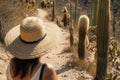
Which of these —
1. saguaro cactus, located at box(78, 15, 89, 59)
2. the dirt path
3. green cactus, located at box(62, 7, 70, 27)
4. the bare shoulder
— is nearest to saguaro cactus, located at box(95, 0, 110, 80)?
the dirt path

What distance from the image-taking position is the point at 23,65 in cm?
282

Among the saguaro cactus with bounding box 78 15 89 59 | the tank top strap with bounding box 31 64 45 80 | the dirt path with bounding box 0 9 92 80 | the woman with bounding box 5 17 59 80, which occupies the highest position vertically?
the woman with bounding box 5 17 59 80

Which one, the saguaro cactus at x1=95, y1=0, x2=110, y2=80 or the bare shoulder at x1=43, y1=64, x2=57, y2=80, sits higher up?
the bare shoulder at x1=43, y1=64, x2=57, y2=80

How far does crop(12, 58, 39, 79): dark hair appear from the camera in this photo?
2.79 m

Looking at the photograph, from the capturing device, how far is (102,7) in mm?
8508

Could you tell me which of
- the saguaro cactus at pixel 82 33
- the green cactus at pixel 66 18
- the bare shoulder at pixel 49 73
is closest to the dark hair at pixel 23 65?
the bare shoulder at pixel 49 73

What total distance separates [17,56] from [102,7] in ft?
19.5

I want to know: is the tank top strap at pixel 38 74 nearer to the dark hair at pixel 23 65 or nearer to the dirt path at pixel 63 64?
the dark hair at pixel 23 65

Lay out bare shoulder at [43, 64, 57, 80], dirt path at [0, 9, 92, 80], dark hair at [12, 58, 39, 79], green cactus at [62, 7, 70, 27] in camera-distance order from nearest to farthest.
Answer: bare shoulder at [43, 64, 57, 80]
dark hair at [12, 58, 39, 79]
dirt path at [0, 9, 92, 80]
green cactus at [62, 7, 70, 27]

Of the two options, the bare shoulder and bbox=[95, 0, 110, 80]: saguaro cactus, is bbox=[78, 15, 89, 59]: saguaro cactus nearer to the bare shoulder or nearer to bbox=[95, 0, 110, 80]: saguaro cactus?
bbox=[95, 0, 110, 80]: saguaro cactus

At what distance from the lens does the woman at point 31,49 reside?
8.93 ft

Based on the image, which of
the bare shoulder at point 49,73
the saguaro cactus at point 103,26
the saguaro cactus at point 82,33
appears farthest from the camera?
the saguaro cactus at point 82,33

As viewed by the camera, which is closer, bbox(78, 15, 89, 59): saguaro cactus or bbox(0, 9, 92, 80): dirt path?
bbox(0, 9, 92, 80): dirt path

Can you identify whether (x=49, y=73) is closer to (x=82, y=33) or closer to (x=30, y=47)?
(x=30, y=47)
